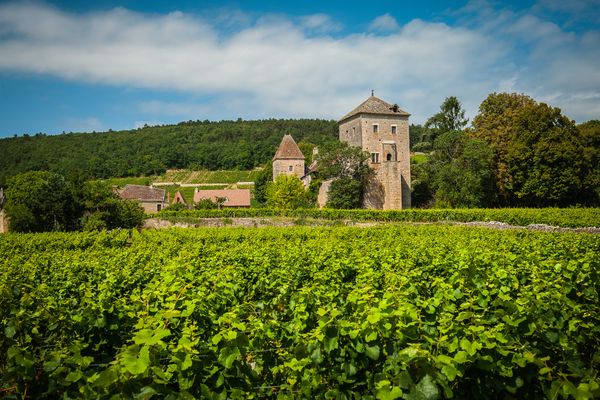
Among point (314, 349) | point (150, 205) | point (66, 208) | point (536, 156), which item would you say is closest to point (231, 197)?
point (150, 205)

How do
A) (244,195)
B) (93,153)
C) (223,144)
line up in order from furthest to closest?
(223,144), (93,153), (244,195)

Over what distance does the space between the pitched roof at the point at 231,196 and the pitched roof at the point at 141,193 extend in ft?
30.9

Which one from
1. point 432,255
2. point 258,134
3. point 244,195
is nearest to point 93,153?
Answer: point 258,134

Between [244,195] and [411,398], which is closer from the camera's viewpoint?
[411,398]

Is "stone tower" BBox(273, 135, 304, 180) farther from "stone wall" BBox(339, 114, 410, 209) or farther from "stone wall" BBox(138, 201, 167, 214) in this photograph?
"stone wall" BBox(138, 201, 167, 214)

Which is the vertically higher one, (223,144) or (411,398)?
(223,144)

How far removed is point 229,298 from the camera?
5.90 meters

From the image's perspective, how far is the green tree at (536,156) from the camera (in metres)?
39.2

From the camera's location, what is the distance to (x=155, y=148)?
11938 centimetres

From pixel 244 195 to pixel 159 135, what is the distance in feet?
244

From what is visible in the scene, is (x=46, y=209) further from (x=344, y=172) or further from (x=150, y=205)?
(x=150, y=205)

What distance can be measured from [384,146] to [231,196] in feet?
122

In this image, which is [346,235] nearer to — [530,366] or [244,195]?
[530,366]

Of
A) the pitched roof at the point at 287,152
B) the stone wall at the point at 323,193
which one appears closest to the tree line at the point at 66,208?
the stone wall at the point at 323,193
